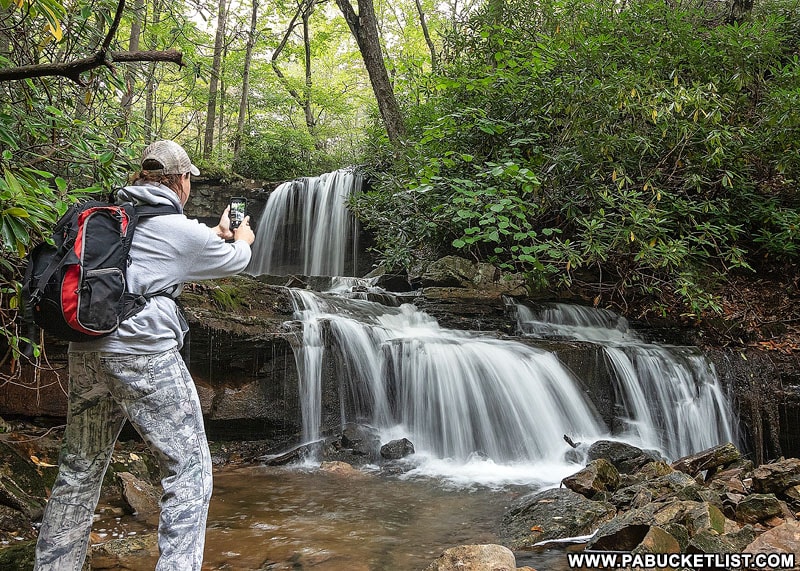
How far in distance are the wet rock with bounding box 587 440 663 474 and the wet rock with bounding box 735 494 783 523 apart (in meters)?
1.75

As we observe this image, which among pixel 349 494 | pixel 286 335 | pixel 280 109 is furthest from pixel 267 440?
pixel 280 109

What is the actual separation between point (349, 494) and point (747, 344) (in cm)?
599

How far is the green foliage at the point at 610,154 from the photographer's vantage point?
771cm

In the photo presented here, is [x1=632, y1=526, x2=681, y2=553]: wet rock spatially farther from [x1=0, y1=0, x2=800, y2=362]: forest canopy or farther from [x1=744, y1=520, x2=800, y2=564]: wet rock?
[x1=0, y1=0, x2=800, y2=362]: forest canopy

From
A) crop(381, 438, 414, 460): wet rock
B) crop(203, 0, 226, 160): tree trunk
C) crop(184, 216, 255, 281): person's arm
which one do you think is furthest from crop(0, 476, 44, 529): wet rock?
crop(203, 0, 226, 160): tree trunk

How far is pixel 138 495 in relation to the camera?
13.6 ft

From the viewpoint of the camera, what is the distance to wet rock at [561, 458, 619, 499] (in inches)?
173

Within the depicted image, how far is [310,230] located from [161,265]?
36.2 feet

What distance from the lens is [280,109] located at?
19562 millimetres

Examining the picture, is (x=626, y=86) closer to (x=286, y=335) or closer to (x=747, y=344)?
(x=747, y=344)

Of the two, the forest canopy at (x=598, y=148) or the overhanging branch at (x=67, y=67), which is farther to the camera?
the forest canopy at (x=598, y=148)

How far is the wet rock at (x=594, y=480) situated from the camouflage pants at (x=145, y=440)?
3.11 metres

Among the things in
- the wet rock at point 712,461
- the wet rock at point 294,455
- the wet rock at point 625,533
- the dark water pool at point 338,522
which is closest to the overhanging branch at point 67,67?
the dark water pool at point 338,522

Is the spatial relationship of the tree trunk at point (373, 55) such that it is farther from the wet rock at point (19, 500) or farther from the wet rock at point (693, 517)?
the wet rock at point (693, 517)
